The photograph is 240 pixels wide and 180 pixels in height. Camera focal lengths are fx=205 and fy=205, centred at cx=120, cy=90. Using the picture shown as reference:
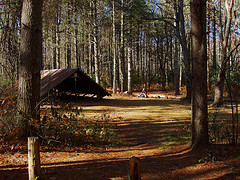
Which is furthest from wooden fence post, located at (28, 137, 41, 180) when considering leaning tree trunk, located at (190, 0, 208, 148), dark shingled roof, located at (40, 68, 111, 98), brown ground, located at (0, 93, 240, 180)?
dark shingled roof, located at (40, 68, 111, 98)

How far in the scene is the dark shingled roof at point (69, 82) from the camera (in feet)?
45.9

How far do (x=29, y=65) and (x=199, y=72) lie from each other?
168 inches

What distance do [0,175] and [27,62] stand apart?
2.78 meters

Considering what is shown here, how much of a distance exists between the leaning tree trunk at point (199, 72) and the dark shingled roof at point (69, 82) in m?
9.24

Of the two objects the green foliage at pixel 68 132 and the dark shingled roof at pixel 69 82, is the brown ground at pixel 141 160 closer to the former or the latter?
the green foliage at pixel 68 132

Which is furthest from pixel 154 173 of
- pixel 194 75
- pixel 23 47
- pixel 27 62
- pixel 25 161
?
pixel 23 47

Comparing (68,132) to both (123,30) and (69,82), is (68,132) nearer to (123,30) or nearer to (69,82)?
(69,82)

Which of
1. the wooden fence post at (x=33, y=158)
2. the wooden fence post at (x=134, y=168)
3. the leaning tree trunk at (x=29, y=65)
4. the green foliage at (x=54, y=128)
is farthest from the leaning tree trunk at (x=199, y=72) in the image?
the leaning tree trunk at (x=29, y=65)

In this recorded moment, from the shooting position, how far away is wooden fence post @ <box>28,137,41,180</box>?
2.87m

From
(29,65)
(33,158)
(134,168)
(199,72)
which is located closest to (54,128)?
(29,65)

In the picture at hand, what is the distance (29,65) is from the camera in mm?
5348

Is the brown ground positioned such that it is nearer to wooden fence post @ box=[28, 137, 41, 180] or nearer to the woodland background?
wooden fence post @ box=[28, 137, 41, 180]

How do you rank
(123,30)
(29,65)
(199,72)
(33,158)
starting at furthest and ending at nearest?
(123,30)
(29,65)
(199,72)
(33,158)

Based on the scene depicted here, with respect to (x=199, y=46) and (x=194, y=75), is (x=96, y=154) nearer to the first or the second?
(x=194, y=75)
